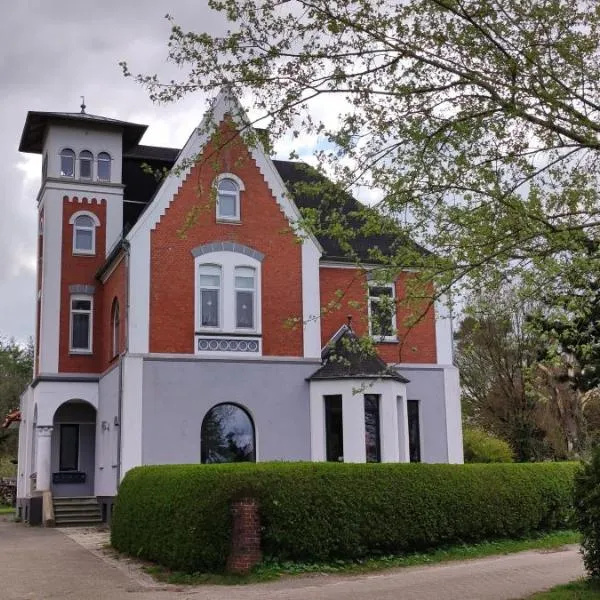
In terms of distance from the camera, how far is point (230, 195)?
23.5 metres

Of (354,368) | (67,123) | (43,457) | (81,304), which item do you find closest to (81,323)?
(81,304)

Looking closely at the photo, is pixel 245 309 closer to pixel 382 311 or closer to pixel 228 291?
pixel 228 291

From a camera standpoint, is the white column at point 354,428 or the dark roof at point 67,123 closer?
the white column at point 354,428

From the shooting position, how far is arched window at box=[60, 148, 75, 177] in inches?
1110

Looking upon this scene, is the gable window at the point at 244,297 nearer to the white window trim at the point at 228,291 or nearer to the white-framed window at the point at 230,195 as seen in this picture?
the white window trim at the point at 228,291

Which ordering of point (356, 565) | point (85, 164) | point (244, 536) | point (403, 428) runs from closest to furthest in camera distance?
point (244, 536)
point (356, 565)
point (403, 428)
point (85, 164)

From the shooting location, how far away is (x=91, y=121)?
92.6ft

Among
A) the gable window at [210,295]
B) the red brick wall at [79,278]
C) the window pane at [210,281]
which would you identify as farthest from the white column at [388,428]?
the red brick wall at [79,278]

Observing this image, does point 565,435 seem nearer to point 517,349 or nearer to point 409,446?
point 517,349

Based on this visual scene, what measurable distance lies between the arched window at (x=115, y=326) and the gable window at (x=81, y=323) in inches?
105

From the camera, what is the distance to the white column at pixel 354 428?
2225 cm

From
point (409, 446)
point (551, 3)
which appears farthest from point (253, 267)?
point (551, 3)

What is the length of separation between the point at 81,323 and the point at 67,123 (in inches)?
268

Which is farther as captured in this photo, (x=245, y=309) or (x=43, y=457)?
(x=43, y=457)
